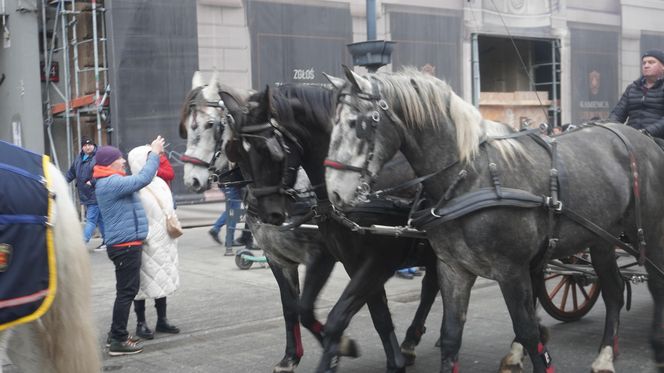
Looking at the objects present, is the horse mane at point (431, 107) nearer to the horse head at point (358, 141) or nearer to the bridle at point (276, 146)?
the horse head at point (358, 141)

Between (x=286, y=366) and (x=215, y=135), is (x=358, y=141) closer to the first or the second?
(x=215, y=135)

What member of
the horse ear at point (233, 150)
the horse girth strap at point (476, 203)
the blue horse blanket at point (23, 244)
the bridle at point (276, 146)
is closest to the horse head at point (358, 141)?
the horse girth strap at point (476, 203)

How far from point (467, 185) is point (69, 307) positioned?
2.17m

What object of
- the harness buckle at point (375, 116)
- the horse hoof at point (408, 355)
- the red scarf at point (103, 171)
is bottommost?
the horse hoof at point (408, 355)

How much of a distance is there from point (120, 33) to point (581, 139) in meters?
10.3

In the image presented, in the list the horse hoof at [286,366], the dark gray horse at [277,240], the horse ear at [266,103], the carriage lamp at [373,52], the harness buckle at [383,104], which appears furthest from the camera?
the carriage lamp at [373,52]

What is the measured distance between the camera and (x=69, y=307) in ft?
11.6

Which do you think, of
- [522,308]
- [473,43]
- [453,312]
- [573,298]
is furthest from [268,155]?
[473,43]

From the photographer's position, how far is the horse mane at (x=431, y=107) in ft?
13.6

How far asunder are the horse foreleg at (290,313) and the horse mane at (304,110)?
111cm

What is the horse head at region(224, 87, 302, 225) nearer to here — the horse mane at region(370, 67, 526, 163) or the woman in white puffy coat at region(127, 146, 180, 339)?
the horse mane at region(370, 67, 526, 163)

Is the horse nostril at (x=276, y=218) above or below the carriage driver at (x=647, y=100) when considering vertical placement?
below

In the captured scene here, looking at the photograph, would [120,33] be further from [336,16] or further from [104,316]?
[104,316]

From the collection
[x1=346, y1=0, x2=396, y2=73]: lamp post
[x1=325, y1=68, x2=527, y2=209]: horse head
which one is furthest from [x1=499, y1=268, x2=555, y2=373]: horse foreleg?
[x1=346, y1=0, x2=396, y2=73]: lamp post
